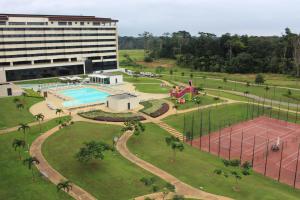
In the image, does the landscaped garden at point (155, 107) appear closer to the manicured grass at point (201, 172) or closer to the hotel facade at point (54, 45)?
the manicured grass at point (201, 172)

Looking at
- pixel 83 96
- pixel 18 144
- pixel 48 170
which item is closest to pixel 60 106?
pixel 83 96

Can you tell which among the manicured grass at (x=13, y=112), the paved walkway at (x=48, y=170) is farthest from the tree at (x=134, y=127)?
the manicured grass at (x=13, y=112)

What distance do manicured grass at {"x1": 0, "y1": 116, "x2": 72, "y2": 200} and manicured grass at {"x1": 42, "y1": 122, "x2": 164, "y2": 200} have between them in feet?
9.92

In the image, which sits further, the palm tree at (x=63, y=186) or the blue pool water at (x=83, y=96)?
the blue pool water at (x=83, y=96)

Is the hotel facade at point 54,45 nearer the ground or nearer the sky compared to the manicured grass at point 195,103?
nearer the sky

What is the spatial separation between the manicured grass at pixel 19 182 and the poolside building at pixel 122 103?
24.2 metres

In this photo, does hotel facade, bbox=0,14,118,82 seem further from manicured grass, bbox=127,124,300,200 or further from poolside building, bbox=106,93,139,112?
manicured grass, bbox=127,124,300,200

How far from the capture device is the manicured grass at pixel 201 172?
34969 mm

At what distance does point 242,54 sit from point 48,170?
106 m

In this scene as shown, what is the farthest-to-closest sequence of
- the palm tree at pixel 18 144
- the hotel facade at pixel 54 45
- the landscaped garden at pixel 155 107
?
the hotel facade at pixel 54 45 < the landscaped garden at pixel 155 107 < the palm tree at pixel 18 144

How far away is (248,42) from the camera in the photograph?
5384 inches

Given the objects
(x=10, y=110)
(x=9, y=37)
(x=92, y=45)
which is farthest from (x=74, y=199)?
(x=92, y=45)

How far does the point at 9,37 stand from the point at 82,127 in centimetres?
5541

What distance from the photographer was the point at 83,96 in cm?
7838
